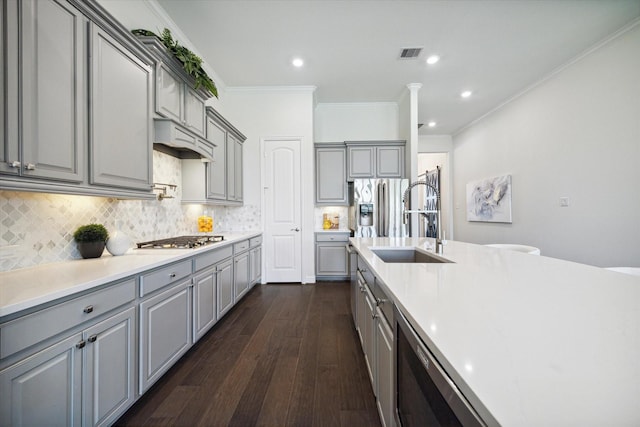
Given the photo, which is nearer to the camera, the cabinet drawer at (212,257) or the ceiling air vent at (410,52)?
the cabinet drawer at (212,257)

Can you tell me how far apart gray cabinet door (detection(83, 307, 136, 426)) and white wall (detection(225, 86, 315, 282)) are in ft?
9.31

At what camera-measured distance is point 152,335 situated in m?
1.56

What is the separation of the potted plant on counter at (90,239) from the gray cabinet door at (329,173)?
3.21m

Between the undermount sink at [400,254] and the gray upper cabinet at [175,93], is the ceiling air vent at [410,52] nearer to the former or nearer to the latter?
the gray upper cabinet at [175,93]

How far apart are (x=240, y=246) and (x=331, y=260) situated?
1687mm

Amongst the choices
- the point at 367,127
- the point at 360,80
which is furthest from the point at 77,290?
the point at 367,127

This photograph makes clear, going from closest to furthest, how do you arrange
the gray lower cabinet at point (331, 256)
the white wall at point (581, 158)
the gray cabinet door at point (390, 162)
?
the white wall at point (581, 158), the gray lower cabinet at point (331, 256), the gray cabinet door at point (390, 162)

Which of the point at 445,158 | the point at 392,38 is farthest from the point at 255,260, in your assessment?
the point at 445,158

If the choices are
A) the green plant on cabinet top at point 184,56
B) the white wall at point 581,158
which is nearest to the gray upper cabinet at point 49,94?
the green plant on cabinet top at point 184,56

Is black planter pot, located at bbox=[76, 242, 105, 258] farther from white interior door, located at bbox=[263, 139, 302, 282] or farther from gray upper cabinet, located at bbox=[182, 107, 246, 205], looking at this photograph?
white interior door, located at bbox=[263, 139, 302, 282]

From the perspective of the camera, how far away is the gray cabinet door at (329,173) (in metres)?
4.52

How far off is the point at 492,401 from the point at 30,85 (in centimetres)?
199

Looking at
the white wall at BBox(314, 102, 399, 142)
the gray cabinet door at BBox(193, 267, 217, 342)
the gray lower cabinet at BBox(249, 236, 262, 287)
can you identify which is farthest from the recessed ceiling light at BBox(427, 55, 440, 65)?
the gray cabinet door at BBox(193, 267, 217, 342)

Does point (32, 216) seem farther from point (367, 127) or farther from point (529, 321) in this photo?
point (367, 127)
